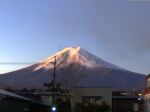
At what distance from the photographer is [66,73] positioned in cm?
11650

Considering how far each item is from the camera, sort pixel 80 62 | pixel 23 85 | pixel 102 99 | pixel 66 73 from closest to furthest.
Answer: pixel 102 99 < pixel 66 73 < pixel 23 85 < pixel 80 62

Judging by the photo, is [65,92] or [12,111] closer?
[12,111]

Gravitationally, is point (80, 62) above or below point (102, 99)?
above

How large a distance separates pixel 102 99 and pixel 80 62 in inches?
2512

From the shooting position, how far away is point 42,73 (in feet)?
550

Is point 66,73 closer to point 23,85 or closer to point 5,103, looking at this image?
point 23,85

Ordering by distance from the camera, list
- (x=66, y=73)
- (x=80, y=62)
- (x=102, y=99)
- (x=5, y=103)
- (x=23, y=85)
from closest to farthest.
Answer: (x=5, y=103) → (x=102, y=99) → (x=66, y=73) → (x=23, y=85) → (x=80, y=62)

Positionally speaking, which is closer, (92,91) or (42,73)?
(92,91)

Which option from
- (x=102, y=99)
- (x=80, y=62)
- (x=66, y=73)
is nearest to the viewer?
(x=102, y=99)

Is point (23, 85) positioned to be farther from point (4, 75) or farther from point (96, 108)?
point (96, 108)

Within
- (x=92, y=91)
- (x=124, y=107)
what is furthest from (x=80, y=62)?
(x=92, y=91)

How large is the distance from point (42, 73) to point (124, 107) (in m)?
49.2

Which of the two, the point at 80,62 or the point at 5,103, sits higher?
the point at 80,62

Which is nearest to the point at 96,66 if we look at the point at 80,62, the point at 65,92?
the point at 80,62
